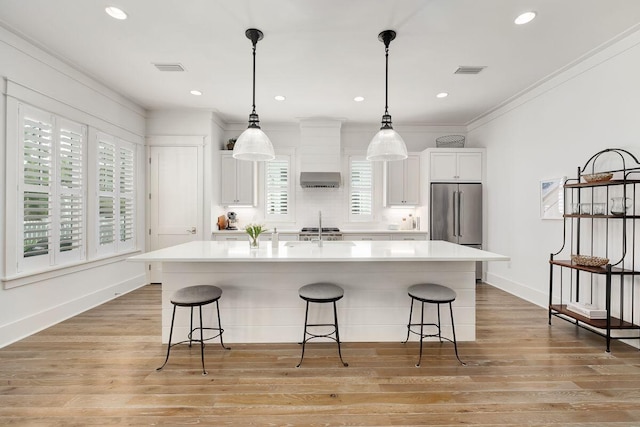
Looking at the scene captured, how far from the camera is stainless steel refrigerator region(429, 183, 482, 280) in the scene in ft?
17.4

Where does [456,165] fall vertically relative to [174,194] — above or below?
above

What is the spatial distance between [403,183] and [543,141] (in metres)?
2.20

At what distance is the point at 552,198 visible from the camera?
153 inches

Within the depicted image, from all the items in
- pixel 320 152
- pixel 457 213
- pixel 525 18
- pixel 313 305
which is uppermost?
pixel 525 18

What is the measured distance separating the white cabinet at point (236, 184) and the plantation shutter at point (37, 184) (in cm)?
254

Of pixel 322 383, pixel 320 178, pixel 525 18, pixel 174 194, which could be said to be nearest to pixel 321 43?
pixel 525 18

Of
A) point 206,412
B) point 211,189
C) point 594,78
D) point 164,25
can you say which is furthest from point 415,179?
point 206,412

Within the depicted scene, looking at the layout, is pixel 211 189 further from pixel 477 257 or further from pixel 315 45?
pixel 477 257

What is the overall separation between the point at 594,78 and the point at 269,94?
12.7ft

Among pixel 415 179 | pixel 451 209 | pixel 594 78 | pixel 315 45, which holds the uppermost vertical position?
pixel 315 45

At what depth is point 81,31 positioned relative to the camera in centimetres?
291

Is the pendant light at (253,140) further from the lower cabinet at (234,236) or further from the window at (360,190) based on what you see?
the window at (360,190)

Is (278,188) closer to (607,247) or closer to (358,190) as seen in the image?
(358,190)

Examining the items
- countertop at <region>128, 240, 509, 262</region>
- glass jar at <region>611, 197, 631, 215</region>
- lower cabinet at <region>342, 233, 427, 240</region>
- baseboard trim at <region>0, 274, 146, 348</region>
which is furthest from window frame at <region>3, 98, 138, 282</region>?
glass jar at <region>611, 197, 631, 215</region>
